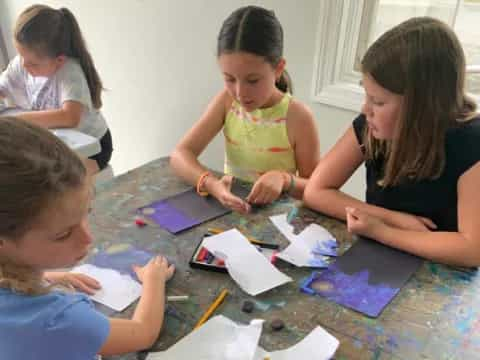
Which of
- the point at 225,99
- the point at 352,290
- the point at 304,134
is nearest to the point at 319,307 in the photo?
the point at 352,290

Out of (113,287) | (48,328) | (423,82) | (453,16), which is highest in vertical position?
(453,16)

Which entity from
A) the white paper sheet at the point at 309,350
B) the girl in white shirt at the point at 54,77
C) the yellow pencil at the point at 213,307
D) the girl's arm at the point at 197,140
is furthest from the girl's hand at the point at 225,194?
the girl in white shirt at the point at 54,77

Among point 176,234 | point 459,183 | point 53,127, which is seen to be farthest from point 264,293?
point 53,127

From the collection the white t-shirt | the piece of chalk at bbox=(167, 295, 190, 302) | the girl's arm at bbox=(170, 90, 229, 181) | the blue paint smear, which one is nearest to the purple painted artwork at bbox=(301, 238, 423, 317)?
the blue paint smear

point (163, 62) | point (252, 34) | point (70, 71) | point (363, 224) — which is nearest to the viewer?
point (363, 224)

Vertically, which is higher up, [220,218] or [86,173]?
[86,173]

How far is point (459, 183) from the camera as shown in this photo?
1.09 m

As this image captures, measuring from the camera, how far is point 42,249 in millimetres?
668

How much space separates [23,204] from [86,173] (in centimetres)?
12

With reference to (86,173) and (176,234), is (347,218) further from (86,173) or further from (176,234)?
(86,173)

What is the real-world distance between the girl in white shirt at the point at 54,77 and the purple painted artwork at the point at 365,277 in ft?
3.67

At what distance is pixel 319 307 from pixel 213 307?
209 mm

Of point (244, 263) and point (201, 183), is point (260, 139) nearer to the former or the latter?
point (201, 183)

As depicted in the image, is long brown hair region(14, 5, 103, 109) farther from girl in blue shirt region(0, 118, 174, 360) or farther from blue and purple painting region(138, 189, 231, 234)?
girl in blue shirt region(0, 118, 174, 360)
